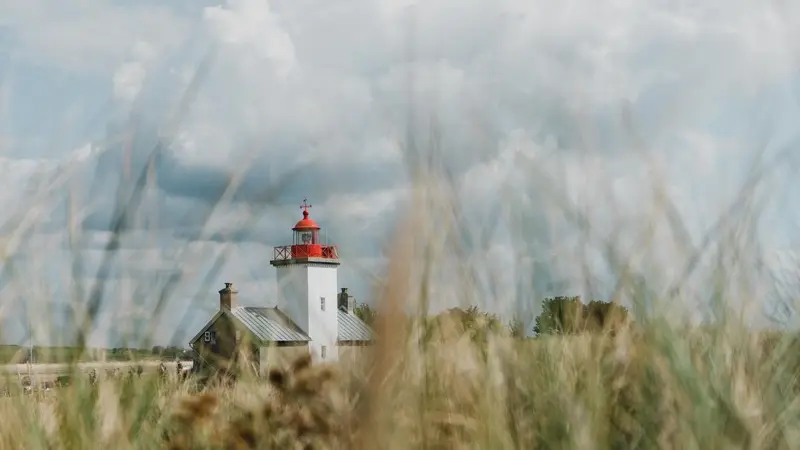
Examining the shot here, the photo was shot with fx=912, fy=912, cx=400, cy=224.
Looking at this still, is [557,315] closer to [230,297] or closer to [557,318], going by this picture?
[557,318]

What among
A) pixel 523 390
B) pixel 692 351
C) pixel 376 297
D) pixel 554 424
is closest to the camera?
pixel 376 297

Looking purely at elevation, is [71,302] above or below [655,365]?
above

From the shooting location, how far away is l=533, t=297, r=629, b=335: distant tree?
2.68 metres

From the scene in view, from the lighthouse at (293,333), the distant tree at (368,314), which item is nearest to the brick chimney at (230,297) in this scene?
the lighthouse at (293,333)

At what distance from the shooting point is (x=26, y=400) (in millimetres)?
2625

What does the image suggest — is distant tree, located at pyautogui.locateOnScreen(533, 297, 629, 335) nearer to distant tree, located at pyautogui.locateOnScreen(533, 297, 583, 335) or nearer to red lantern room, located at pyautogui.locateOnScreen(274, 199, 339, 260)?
distant tree, located at pyautogui.locateOnScreen(533, 297, 583, 335)

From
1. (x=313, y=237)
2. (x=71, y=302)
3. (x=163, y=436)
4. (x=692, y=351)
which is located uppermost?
(x=313, y=237)

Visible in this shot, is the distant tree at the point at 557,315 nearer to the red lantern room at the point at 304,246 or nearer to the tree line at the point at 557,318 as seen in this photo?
the tree line at the point at 557,318

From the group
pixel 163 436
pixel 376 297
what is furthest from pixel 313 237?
pixel 376 297

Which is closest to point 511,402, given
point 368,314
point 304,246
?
point 368,314

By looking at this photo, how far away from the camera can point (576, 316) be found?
8.87 feet

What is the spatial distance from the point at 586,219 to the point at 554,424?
0.64 m

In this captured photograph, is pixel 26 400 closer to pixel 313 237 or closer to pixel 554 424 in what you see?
pixel 554 424

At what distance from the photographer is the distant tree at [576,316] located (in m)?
2.68
